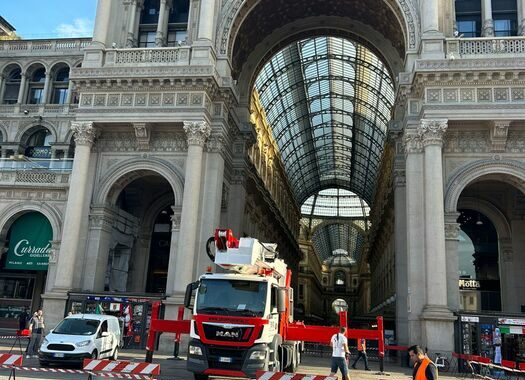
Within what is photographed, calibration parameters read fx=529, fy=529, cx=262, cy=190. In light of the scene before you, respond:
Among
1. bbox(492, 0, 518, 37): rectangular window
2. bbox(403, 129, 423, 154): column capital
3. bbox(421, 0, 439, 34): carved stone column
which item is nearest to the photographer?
bbox(403, 129, 423, 154): column capital

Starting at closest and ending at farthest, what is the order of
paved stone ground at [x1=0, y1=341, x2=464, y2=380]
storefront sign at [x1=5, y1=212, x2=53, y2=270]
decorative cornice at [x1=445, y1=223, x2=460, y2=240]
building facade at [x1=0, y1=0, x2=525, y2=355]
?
paved stone ground at [x1=0, y1=341, x2=464, y2=380] < building facade at [x1=0, y1=0, x2=525, y2=355] < decorative cornice at [x1=445, y1=223, x2=460, y2=240] < storefront sign at [x1=5, y1=212, x2=53, y2=270]

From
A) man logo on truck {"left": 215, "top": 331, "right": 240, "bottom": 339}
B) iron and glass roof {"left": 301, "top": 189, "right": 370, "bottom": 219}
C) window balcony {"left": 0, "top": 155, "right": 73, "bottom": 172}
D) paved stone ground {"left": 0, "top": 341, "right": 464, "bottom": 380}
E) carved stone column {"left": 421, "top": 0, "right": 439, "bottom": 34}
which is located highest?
iron and glass roof {"left": 301, "top": 189, "right": 370, "bottom": 219}

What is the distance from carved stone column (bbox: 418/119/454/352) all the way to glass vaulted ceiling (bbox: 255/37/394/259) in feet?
47.0

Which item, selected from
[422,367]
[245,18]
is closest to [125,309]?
[245,18]

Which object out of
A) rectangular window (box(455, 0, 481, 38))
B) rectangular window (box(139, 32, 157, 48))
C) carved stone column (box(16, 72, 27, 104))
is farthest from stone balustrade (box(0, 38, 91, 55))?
rectangular window (box(455, 0, 481, 38))

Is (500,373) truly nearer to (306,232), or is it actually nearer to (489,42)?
(489,42)

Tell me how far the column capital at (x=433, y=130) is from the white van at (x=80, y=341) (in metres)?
16.6

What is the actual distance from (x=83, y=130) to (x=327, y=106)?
40.4 meters

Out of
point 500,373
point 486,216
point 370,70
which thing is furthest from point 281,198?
point 500,373

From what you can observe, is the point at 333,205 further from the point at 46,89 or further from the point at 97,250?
the point at 97,250

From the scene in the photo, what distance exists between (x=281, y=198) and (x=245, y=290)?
164ft

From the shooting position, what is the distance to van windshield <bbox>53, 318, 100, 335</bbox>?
18797mm

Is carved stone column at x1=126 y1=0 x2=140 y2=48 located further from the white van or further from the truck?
the truck

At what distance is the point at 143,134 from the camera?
2912 cm
